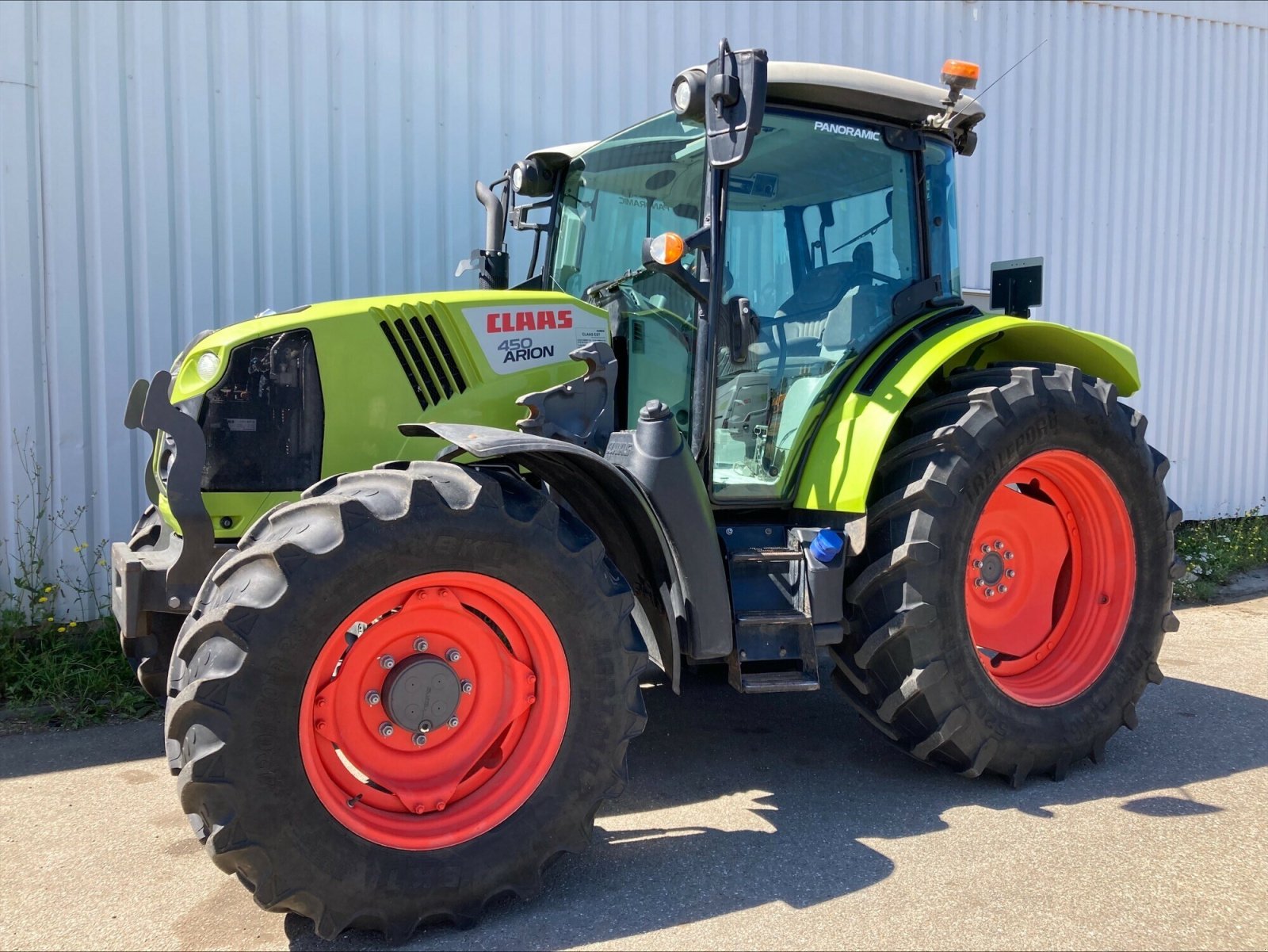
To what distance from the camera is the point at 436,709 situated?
9.09ft

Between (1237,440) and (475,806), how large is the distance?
7624mm

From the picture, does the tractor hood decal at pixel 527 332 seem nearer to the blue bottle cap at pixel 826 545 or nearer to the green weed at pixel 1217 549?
the blue bottle cap at pixel 826 545

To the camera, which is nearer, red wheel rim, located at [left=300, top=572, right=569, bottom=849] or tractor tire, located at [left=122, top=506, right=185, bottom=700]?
red wheel rim, located at [left=300, top=572, right=569, bottom=849]

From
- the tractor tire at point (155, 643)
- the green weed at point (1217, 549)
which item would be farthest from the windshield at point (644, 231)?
the green weed at point (1217, 549)

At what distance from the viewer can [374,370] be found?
3.28 metres

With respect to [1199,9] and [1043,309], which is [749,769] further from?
[1199,9]

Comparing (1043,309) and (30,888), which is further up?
(1043,309)

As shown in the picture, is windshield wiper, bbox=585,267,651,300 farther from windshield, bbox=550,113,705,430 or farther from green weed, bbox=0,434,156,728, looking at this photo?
green weed, bbox=0,434,156,728

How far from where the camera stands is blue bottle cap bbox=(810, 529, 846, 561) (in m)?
3.38

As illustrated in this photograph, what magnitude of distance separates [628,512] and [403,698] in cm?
88

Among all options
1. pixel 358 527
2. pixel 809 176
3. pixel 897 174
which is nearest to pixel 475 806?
pixel 358 527

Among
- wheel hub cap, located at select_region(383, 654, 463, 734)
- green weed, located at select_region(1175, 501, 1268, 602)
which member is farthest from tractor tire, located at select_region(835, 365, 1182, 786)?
green weed, located at select_region(1175, 501, 1268, 602)

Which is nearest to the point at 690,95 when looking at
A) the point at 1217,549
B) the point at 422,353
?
the point at 422,353

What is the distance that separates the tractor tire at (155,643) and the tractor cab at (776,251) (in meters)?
1.66
